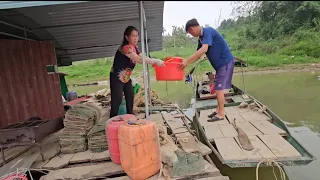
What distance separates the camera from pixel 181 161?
2.76m

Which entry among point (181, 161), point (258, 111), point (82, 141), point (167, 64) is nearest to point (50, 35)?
point (82, 141)

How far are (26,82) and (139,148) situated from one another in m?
2.85

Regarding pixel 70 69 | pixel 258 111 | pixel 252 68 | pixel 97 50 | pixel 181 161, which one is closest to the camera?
pixel 181 161

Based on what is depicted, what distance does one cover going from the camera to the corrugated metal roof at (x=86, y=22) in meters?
3.88

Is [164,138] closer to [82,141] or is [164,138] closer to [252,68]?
[82,141]

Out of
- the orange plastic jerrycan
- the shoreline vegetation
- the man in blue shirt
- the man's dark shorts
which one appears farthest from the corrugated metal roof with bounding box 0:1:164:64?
the shoreline vegetation

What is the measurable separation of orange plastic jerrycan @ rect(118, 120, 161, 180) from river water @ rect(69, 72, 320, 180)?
1915 mm

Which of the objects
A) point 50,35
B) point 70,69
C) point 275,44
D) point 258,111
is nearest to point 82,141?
point 50,35

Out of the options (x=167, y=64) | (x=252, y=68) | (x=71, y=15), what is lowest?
(x=252, y=68)

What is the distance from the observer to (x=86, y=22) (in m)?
4.94

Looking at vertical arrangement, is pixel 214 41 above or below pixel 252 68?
above

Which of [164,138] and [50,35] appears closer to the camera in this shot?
[164,138]

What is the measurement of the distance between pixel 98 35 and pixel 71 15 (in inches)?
74.3

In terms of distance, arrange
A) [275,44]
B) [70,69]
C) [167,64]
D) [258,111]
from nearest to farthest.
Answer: [167,64] < [258,111] < [275,44] < [70,69]
